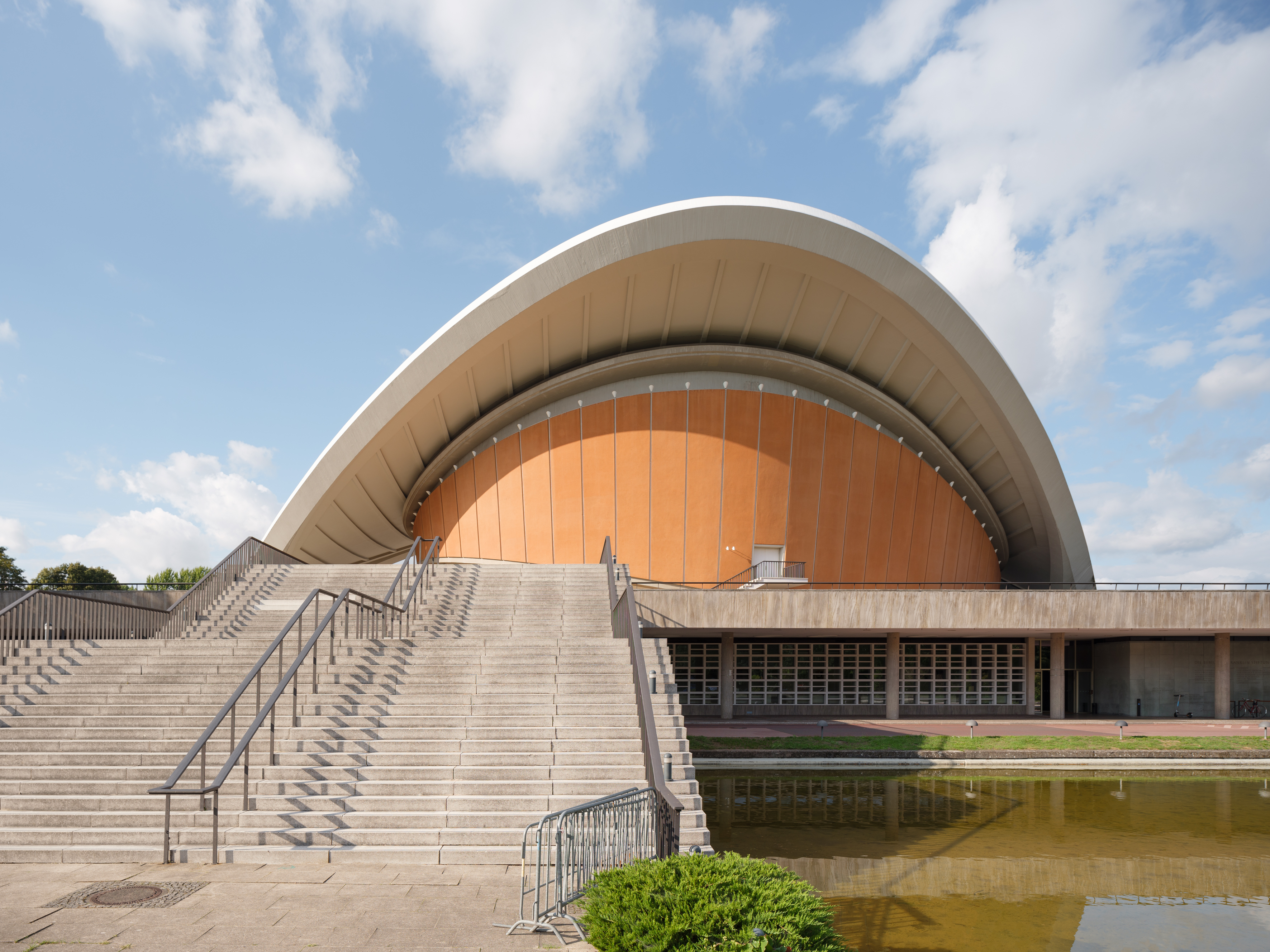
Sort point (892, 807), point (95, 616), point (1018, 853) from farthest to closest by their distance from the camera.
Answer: point (95, 616), point (892, 807), point (1018, 853)

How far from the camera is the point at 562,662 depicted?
12.2 m

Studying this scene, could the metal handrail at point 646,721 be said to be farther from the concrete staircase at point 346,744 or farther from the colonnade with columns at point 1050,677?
the colonnade with columns at point 1050,677

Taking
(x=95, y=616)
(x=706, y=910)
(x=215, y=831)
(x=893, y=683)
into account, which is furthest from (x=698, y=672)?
(x=706, y=910)

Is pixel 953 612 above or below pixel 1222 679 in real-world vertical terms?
above

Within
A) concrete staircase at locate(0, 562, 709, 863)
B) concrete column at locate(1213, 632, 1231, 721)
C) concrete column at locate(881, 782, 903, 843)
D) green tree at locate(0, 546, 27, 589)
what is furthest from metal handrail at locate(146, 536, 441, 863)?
green tree at locate(0, 546, 27, 589)

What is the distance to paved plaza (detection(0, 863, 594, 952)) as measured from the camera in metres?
5.69

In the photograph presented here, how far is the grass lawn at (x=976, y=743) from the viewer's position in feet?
58.2

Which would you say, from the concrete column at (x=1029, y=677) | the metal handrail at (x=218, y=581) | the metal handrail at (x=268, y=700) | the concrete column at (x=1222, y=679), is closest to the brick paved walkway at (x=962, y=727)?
the concrete column at (x=1222, y=679)

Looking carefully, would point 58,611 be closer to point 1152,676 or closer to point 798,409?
point 798,409

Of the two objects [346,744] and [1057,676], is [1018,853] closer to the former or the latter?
[346,744]

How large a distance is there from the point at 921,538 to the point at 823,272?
10635 millimetres

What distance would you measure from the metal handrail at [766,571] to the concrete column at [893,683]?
3465 mm

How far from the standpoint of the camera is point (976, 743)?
18547 millimetres

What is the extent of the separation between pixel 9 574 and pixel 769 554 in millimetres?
58306
